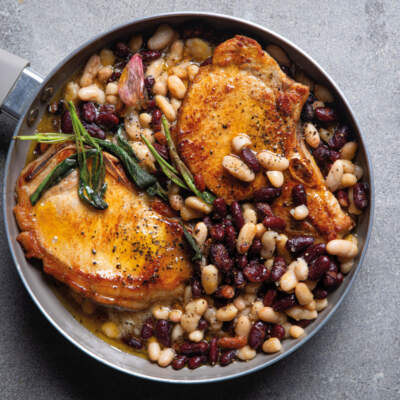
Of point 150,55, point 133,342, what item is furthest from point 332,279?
point 150,55

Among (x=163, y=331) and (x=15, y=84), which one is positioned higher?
(x=15, y=84)

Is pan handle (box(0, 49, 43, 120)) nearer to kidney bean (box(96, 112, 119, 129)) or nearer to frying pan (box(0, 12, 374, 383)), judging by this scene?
frying pan (box(0, 12, 374, 383))

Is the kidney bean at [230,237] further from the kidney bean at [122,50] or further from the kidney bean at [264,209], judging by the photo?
the kidney bean at [122,50]

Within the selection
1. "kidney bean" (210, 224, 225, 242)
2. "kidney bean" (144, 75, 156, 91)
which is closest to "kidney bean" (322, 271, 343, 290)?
"kidney bean" (210, 224, 225, 242)

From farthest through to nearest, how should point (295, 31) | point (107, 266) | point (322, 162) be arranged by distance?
point (295, 31) → point (322, 162) → point (107, 266)

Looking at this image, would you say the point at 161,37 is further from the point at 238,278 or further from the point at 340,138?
the point at 238,278

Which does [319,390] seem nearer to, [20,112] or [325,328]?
[325,328]

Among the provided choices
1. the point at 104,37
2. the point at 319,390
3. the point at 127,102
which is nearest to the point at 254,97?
the point at 127,102
